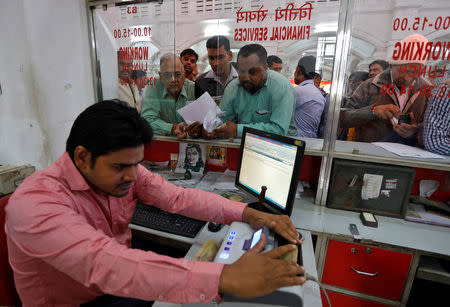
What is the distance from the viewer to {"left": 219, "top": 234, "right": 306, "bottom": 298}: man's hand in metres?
0.63

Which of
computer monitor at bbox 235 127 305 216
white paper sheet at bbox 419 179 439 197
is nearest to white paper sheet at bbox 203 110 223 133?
computer monitor at bbox 235 127 305 216

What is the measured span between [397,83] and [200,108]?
119 cm

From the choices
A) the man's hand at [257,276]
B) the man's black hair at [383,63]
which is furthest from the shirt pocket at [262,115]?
the man's hand at [257,276]

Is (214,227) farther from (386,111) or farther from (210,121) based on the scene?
(386,111)

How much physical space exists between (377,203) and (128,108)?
53.5 inches

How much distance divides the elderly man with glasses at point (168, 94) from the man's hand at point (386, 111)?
1302 mm

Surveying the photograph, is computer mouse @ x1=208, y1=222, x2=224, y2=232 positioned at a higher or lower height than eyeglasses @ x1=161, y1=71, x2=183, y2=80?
lower

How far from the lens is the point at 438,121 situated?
1.31 metres

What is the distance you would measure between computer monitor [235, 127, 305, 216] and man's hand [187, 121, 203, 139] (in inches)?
14.1

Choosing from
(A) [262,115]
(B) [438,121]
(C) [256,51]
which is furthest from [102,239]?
(B) [438,121]

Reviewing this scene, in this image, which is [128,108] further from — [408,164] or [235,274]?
[408,164]

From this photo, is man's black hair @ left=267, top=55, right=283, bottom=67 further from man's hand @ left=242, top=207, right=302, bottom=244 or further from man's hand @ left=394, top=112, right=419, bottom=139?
man's hand @ left=242, top=207, right=302, bottom=244

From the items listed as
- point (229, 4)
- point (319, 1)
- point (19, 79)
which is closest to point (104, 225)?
point (229, 4)

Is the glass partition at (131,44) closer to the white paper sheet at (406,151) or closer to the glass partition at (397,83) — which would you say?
the glass partition at (397,83)
